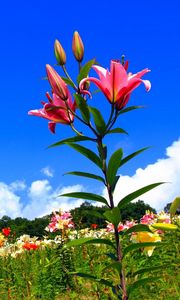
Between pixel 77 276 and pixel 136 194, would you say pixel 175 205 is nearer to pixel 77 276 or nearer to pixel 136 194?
pixel 136 194

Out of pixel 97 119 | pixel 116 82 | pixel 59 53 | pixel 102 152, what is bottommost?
pixel 102 152

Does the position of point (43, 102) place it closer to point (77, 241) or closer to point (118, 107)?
point (118, 107)

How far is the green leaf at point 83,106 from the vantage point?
1.48 metres

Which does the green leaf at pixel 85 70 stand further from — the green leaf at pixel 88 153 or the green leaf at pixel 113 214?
the green leaf at pixel 113 214

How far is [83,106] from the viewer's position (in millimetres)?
1484

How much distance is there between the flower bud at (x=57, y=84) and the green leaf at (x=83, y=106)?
97mm

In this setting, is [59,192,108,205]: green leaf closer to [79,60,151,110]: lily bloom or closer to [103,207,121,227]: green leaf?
[103,207,121,227]: green leaf

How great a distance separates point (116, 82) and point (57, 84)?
213 mm

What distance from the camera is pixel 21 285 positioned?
17.8ft

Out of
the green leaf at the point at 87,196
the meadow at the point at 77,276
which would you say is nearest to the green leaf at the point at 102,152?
the green leaf at the point at 87,196

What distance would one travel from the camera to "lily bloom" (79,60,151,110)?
1521 millimetres

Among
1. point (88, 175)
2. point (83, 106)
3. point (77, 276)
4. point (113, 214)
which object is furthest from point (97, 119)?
point (77, 276)

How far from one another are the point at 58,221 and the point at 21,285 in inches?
37.1

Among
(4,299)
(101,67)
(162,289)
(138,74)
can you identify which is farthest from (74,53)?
(4,299)
